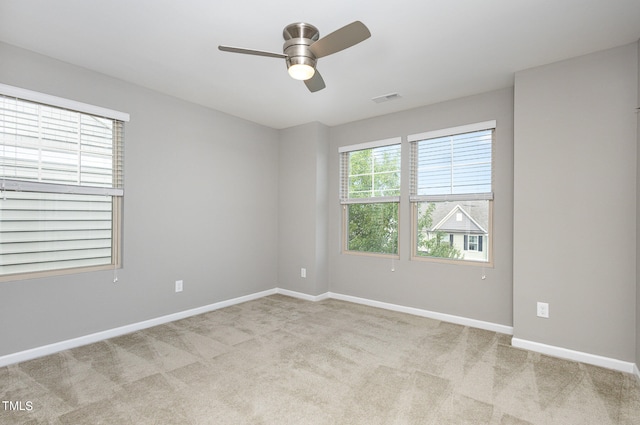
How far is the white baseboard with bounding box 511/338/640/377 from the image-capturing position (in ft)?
8.14

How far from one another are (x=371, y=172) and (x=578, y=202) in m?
2.30

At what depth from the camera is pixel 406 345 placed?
2.94 metres

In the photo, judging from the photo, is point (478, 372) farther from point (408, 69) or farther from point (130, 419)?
point (408, 69)

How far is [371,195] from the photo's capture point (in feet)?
14.4

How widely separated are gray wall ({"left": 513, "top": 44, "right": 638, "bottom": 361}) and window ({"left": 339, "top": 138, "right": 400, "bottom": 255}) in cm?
149

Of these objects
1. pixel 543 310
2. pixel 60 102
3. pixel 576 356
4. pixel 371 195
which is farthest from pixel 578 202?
pixel 60 102

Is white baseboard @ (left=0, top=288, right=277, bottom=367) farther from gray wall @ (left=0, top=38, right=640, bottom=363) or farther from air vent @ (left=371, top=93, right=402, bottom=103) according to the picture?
air vent @ (left=371, top=93, right=402, bottom=103)

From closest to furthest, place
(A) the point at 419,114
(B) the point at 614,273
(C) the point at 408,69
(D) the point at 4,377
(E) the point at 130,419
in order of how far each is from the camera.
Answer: (E) the point at 130,419 < (D) the point at 4,377 < (B) the point at 614,273 < (C) the point at 408,69 < (A) the point at 419,114

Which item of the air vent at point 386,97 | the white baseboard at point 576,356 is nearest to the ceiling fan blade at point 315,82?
the air vent at point 386,97

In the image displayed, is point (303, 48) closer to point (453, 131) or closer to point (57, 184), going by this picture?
point (453, 131)

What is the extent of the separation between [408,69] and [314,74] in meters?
1.21

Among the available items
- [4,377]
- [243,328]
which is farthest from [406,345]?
[4,377]

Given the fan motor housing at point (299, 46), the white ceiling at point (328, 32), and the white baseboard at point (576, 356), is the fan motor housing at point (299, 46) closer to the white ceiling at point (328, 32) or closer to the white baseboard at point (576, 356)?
the white ceiling at point (328, 32)

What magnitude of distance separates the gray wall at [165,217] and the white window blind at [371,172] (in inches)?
43.6
